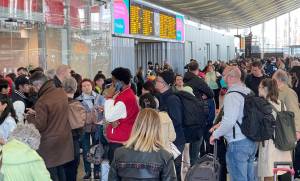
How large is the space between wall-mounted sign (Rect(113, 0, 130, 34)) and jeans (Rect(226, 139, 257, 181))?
8.53 m

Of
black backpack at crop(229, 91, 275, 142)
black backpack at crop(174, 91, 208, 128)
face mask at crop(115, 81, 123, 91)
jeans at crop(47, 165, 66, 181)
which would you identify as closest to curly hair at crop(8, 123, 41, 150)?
jeans at crop(47, 165, 66, 181)

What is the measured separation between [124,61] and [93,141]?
7.35 meters

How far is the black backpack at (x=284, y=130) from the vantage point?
581 cm

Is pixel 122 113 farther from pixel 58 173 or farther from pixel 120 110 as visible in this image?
pixel 58 173

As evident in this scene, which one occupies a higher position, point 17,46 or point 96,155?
point 17,46

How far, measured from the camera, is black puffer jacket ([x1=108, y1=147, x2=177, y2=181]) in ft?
11.1

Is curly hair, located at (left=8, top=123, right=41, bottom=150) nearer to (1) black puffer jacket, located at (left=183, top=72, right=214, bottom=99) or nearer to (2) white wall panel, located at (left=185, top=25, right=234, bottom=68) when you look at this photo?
(1) black puffer jacket, located at (left=183, top=72, right=214, bottom=99)

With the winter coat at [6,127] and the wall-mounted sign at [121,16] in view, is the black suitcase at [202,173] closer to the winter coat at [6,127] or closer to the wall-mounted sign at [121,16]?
the winter coat at [6,127]

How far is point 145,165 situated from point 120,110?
2.08 meters

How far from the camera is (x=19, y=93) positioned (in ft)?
21.6

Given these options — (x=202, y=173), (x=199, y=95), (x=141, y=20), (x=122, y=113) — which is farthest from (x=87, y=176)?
(x=141, y=20)

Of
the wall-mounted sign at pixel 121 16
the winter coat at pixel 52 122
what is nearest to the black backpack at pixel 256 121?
the winter coat at pixel 52 122

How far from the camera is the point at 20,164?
11.7 feet

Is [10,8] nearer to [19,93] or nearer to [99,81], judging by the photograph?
[99,81]
